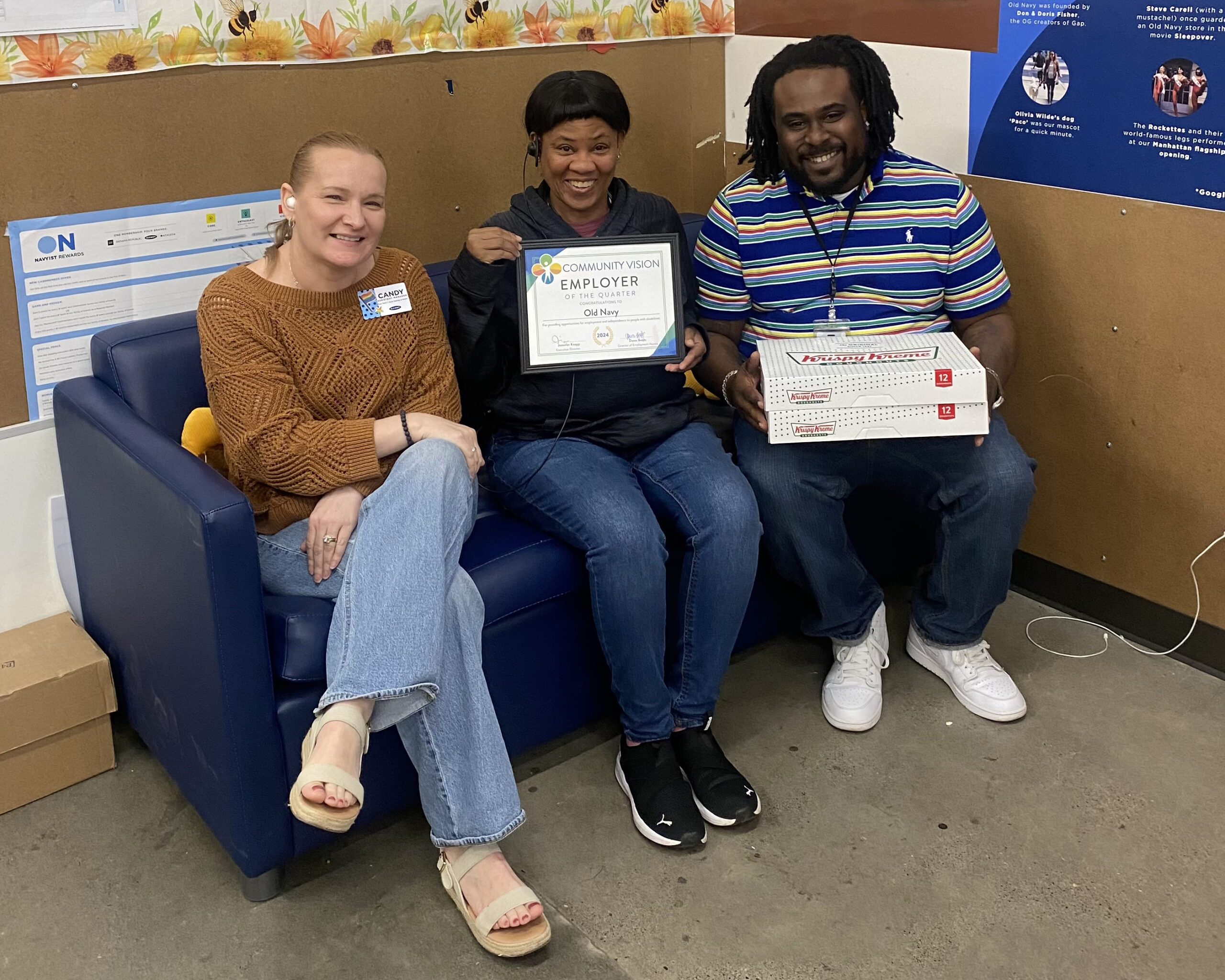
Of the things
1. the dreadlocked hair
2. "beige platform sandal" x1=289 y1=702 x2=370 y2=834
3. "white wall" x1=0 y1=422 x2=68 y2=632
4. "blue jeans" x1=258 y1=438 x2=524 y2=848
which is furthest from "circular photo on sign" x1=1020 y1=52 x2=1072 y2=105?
"white wall" x1=0 y1=422 x2=68 y2=632

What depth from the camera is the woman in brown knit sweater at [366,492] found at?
5.93ft

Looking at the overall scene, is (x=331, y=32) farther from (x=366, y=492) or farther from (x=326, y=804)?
(x=326, y=804)

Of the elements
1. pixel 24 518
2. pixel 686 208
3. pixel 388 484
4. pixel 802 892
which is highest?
pixel 686 208

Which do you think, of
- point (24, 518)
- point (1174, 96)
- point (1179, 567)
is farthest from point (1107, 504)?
point (24, 518)

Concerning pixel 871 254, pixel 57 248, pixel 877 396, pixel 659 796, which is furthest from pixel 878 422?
pixel 57 248

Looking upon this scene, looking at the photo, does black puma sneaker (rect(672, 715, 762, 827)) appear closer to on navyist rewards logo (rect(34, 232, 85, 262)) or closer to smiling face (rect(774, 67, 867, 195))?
smiling face (rect(774, 67, 867, 195))

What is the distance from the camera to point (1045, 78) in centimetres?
252

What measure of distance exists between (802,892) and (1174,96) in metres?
1.60

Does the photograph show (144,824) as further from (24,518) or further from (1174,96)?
(1174,96)

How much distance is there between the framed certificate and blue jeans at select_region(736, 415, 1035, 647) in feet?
1.10

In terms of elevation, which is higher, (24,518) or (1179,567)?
(24,518)

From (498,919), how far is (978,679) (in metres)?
1.11

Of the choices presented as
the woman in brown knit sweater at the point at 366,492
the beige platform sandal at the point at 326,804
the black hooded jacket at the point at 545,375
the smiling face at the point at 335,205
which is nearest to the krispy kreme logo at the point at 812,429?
the black hooded jacket at the point at 545,375

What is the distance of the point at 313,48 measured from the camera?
2.53m
